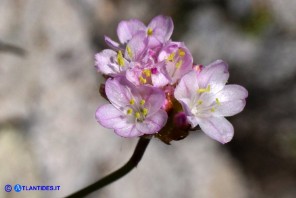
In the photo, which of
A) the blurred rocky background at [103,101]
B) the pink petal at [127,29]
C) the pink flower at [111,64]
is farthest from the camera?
the blurred rocky background at [103,101]

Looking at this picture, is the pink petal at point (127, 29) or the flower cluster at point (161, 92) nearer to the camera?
the flower cluster at point (161, 92)

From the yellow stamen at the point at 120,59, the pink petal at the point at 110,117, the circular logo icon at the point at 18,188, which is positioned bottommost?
the circular logo icon at the point at 18,188

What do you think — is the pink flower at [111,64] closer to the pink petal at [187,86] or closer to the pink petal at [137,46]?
the pink petal at [137,46]

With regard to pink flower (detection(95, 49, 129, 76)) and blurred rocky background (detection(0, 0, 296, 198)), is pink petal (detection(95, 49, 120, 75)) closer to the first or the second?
pink flower (detection(95, 49, 129, 76))

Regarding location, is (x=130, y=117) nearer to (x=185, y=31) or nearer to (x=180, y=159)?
(x=180, y=159)

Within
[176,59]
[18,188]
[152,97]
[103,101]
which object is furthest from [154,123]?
[103,101]

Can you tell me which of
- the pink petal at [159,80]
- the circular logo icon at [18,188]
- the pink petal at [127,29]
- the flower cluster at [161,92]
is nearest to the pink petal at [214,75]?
the flower cluster at [161,92]
